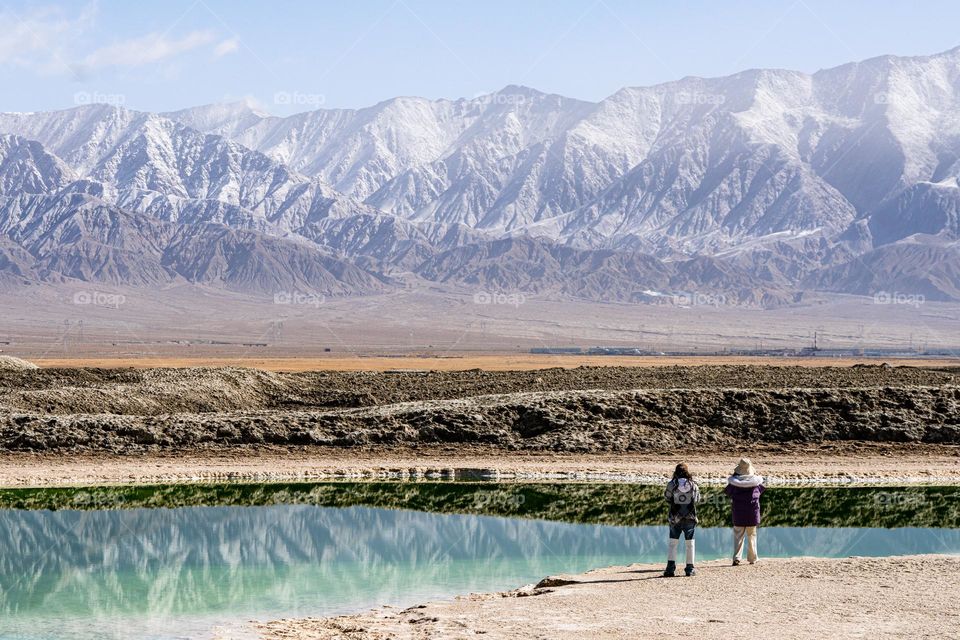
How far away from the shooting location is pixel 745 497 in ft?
59.1

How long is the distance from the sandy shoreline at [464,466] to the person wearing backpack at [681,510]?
12809 millimetres

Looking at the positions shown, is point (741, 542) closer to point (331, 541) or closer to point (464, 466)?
point (331, 541)

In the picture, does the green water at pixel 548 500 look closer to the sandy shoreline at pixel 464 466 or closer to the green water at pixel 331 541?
the green water at pixel 331 541

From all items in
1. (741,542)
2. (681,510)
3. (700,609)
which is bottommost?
(700,609)

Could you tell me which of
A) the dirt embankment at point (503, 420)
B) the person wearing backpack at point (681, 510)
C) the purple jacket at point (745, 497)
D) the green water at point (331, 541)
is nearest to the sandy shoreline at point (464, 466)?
the dirt embankment at point (503, 420)

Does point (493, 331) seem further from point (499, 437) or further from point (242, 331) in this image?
point (499, 437)

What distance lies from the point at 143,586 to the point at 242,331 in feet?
541

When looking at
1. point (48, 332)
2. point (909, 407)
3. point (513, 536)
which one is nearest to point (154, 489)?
point (513, 536)

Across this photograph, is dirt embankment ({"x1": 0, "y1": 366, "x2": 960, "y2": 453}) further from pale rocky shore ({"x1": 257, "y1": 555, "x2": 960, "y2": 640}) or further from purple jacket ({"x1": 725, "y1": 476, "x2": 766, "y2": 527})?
pale rocky shore ({"x1": 257, "y1": 555, "x2": 960, "y2": 640})

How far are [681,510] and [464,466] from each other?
49.7 ft

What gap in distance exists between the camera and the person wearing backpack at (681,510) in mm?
16939

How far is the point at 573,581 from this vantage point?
17.4 meters

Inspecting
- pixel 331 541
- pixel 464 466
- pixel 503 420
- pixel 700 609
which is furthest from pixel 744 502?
pixel 503 420

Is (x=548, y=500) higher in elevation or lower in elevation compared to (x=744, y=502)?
lower
